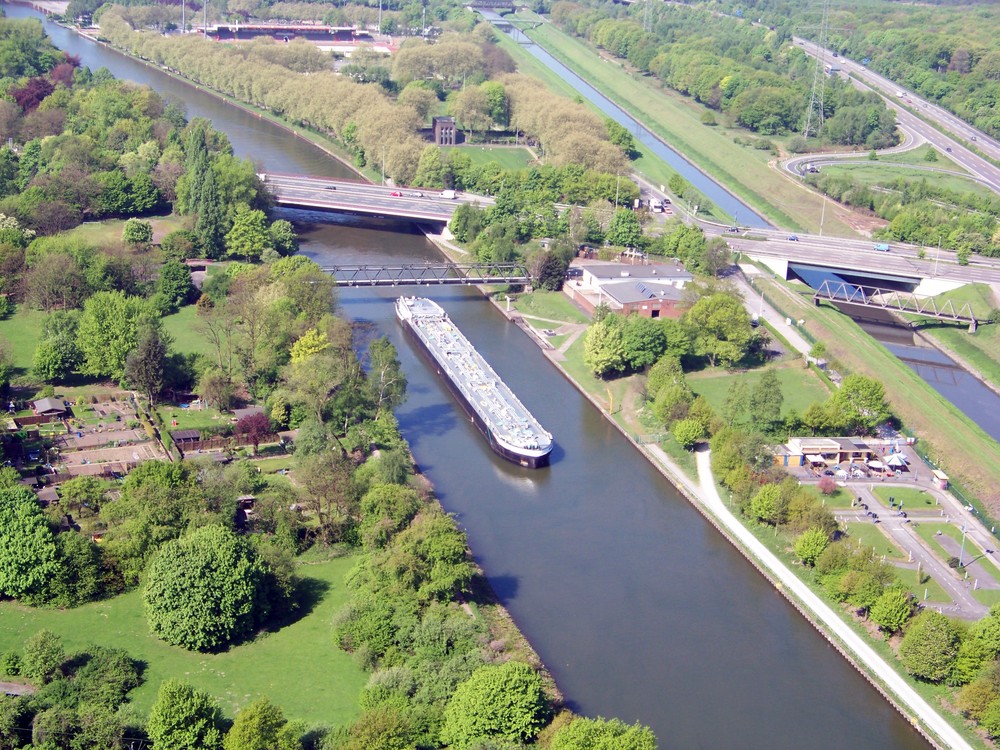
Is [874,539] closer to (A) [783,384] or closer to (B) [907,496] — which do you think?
(B) [907,496]

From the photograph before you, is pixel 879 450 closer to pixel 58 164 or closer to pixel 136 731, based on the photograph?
pixel 136 731

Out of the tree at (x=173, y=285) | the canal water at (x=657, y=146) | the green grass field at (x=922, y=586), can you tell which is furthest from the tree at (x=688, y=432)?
the canal water at (x=657, y=146)

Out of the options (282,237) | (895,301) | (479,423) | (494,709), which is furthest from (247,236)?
(494,709)

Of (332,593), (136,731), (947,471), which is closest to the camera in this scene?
(136,731)

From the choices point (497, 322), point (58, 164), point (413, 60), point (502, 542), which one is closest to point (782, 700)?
point (502, 542)

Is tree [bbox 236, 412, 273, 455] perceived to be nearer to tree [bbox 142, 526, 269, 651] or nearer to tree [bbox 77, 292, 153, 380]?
tree [bbox 77, 292, 153, 380]

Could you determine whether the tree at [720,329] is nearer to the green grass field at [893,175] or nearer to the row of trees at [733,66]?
the green grass field at [893,175]
